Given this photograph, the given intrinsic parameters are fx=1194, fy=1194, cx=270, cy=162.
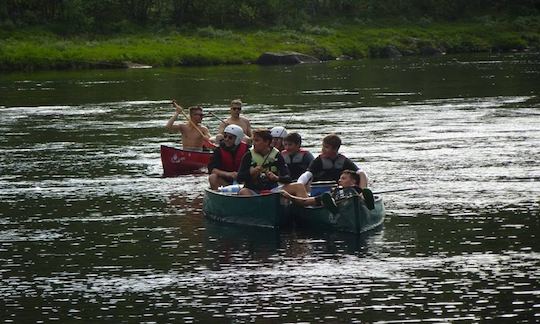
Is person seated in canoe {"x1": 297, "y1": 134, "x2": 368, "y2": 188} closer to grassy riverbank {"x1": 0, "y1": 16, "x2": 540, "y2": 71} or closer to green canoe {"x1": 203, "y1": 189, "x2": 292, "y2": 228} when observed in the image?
green canoe {"x1": 203, "y1": 189, "x2": 292, "y2": 228}

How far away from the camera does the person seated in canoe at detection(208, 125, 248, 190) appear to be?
781 inches

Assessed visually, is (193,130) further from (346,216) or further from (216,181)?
(346,216)

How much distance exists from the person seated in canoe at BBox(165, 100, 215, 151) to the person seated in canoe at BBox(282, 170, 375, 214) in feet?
25.9

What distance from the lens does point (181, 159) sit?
83.6 feet

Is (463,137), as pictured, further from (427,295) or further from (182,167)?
(427,295)

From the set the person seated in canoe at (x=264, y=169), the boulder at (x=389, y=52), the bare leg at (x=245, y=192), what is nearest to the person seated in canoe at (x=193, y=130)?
the bare leg at (x=245, y=192)

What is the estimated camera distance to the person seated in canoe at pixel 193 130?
1005 inches

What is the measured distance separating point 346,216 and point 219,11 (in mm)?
74023

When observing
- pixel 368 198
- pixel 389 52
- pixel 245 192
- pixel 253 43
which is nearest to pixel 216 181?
pixel 245 192

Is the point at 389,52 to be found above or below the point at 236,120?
below

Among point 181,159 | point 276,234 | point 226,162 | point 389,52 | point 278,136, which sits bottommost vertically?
point 389,52

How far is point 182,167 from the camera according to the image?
83.6ft

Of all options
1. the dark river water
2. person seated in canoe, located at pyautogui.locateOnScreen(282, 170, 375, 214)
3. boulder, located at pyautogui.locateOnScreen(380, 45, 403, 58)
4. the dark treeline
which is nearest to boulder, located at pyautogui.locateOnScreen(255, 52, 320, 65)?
boulder, located at pyautogui.locateOnScreen(380, 45, 403, 58)

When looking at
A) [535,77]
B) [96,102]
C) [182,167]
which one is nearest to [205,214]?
[182,167]
